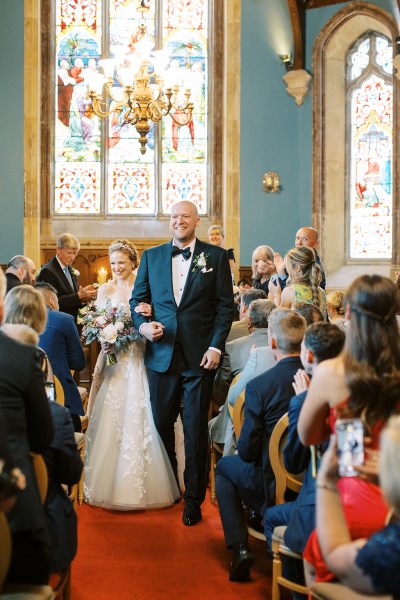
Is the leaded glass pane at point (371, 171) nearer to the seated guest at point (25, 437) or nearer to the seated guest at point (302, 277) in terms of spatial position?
the seated guest at point (302, 277)

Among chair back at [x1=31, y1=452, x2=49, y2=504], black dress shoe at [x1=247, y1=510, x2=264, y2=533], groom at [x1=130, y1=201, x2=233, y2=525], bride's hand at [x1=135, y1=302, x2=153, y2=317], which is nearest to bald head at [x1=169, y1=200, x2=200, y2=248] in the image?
groom at [x1=130, y1=201, x2=233, y2=525]

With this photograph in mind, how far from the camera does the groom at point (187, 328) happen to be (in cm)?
446

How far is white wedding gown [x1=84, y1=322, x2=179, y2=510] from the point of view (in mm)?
4688

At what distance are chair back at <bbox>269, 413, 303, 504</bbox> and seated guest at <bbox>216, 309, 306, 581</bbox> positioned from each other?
148 mm

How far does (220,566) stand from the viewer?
3744mm

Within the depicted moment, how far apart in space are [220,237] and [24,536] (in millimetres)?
6163

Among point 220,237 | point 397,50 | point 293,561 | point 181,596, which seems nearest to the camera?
point 293,561

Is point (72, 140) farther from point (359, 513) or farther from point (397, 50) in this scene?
point (359, 513)

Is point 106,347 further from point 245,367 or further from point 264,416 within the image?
point 264,416

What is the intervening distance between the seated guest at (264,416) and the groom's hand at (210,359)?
91 centimetres

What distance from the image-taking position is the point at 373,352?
2.25 m

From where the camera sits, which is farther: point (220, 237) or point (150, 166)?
point (150, 166)

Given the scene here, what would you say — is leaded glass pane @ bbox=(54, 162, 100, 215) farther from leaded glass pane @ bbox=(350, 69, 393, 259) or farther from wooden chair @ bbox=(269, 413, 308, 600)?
wooden chair @ bbox=(269, 413, 308, 600)

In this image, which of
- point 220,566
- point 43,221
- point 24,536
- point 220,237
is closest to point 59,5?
point 43,221
